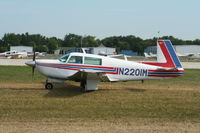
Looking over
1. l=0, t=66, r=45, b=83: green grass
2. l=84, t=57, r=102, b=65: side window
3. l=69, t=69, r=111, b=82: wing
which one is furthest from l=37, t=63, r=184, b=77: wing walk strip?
l=0, t=66, r=45, b=83: green grass

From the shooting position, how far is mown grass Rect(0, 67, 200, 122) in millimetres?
7465

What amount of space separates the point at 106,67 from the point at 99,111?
13.5 feet

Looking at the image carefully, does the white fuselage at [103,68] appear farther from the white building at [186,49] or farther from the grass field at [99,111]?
the white building at [186,49]

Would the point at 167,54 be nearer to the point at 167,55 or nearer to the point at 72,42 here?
the point at 167,55

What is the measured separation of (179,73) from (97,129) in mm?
6918

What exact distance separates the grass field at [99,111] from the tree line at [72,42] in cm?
9785

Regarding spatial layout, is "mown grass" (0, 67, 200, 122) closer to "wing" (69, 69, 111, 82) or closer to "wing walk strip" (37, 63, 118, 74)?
"wing" (69, 69, 111, 82)

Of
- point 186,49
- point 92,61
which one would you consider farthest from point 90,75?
point 186,49

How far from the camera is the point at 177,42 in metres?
127

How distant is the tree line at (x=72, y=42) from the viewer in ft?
377

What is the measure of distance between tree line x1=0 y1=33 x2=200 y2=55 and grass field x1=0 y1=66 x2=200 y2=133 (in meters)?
97.8

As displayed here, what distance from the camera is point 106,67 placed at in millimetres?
11953

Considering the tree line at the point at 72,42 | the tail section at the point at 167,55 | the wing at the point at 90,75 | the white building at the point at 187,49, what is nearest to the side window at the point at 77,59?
the wing at the point at 90,75

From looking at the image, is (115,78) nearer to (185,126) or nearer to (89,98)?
(89,98)
